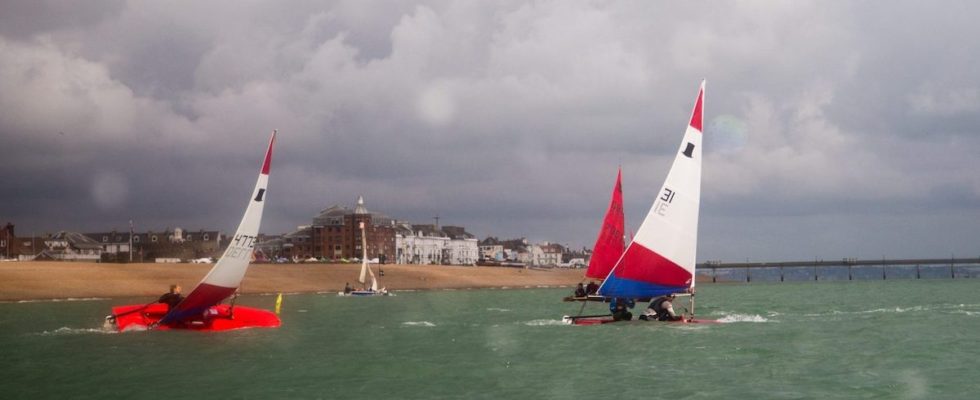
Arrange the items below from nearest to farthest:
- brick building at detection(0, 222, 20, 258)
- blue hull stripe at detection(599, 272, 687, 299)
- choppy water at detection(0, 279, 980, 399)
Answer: choppy water at detection(0, 279, 980, 399) → blue hull stripe at detection(599, 272, 687, 299) → brick building at detection(0, 222, 20, 258)

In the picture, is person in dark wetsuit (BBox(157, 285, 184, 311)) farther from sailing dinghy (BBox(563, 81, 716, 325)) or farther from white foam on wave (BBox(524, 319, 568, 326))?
sailing dinghy (BBox(563, 81, 716, 325))

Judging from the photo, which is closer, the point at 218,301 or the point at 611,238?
the point at 218,301

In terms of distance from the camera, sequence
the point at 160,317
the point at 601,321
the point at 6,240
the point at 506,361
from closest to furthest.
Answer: the point at 506,361, the point at 160,317, the point at 601,321, the point at 6,240

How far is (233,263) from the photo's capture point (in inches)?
1683

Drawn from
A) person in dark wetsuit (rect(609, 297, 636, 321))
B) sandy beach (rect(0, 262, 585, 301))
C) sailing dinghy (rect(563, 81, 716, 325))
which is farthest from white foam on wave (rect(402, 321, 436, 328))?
sandy beach (rect(0, 262, 585, 301))

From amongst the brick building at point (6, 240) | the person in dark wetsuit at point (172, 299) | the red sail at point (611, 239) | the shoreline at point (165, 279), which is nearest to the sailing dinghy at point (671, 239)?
the red sail at point (611, 239)

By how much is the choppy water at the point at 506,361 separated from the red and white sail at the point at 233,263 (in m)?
1.42

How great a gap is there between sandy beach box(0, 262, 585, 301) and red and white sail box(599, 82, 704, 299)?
67.9 metres

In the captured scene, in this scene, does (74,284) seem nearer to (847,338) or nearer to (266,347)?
(266,347)

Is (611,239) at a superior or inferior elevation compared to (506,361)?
superior

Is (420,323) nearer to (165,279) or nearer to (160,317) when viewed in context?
(160,317)

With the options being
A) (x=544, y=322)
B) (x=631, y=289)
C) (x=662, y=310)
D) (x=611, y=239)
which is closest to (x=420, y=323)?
(x=544, y=322)

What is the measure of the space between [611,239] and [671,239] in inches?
432

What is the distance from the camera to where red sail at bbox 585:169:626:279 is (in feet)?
171
